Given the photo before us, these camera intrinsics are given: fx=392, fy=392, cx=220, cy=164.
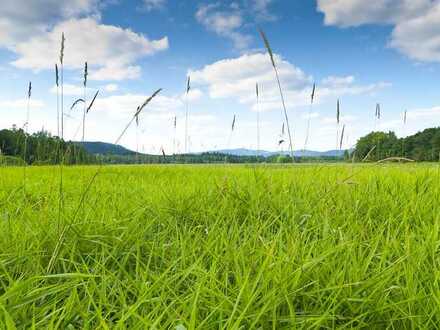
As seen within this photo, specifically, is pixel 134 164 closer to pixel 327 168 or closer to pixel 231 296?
pixel 327 168

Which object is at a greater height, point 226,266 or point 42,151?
point 42,151

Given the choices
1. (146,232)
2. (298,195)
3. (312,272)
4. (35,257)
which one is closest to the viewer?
(312,272)

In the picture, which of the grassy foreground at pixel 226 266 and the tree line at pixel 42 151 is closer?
the grassy foreground at pixel 226 266

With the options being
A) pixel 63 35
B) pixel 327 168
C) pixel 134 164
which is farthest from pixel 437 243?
pixel 134 164

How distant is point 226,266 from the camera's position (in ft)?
5.88

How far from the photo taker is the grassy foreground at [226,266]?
56.1 inches

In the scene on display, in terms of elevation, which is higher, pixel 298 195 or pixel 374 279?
pixel 298 195

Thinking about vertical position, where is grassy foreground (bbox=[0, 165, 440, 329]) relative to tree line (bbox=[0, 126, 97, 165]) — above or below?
below

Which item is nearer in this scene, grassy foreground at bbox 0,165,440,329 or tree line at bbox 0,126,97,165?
grassy foreground at bbox 0,165,440,329

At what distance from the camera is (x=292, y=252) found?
1.80m

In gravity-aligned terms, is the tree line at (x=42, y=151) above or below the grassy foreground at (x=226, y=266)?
above

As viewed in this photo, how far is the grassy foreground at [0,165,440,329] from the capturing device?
1.43 metres

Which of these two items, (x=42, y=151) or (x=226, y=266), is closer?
(x=226, y=266)

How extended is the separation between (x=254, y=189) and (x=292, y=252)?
147 centimetres
